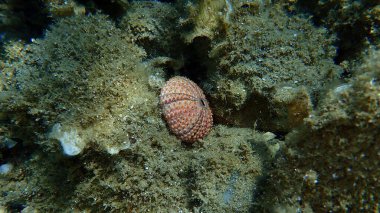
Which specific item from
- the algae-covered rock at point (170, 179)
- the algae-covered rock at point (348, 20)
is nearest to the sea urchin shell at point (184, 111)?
the algae-covered rock at point (170, 179)

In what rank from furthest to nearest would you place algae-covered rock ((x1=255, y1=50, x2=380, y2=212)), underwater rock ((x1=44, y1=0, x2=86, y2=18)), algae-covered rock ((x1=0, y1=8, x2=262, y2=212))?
1. underwater rock ((x1=44, y1=0, x2=86, y2=18))
2. algae-covered rock ((x1=0, y1=8, x2=262, y2=212))
3. algae-covered rock ((x1=255, y1=50, x2=380, y2=212))

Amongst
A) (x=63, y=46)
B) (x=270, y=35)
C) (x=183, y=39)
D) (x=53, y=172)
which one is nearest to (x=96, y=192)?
(x=53, y=172)

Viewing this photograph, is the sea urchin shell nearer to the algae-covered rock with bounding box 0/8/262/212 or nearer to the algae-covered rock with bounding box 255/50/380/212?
the algae-covered rock with bounding box 0/8/262/212

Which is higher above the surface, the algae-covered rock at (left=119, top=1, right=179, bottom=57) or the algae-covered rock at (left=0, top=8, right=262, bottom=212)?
the algae-covered rock at (left=119, top=1, right=179, bottom=57)

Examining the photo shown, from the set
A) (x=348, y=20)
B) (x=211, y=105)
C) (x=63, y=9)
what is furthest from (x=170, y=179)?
(x=348, y=20)

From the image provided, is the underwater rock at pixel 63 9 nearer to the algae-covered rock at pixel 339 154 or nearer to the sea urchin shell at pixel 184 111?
the sea urchin shell at pixel 184 111

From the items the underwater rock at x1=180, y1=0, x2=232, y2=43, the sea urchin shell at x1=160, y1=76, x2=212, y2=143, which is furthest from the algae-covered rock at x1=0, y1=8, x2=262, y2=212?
the underwater rock at x1=180, y1=0, x2=232, y2=43

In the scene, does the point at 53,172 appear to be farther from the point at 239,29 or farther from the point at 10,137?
the point at 239,29

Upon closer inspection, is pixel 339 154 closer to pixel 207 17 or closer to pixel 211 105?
pixel 211 105
